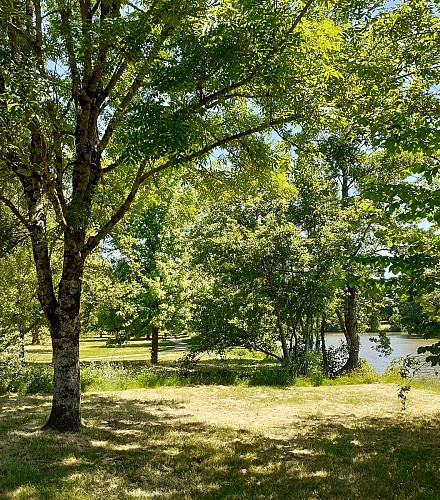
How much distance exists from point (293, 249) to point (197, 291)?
543 cm

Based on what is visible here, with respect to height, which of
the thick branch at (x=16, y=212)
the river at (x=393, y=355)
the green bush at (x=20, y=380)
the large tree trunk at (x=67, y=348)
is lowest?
the river at (x=393, y=355)

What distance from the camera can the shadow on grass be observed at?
14.0 ft

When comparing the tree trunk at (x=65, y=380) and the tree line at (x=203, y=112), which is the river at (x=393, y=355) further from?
the tree trunk at (x=65, y=380)

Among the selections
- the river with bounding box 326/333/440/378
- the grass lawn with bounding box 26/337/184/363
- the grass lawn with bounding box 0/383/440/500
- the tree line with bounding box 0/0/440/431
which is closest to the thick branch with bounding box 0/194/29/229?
the tree line with bounding box 0/0/440/431

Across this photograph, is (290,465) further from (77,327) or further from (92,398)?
(92,398)

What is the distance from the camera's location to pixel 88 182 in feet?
21.2

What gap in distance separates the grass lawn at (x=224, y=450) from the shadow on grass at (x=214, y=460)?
1 cm

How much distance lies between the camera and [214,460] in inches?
206

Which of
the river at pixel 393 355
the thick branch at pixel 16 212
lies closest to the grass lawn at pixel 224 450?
the river at pixel 393 355

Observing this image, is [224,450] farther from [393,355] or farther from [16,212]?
[393,355]

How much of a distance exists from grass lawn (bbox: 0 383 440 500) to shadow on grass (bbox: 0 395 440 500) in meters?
0.01

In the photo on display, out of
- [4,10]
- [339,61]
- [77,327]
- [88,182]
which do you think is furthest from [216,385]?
[4,10]

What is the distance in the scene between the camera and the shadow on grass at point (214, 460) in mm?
4254

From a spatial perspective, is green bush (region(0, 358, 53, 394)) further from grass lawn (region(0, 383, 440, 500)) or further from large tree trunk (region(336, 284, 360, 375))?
large tree trunk (region(336, 284, 360, 375))
